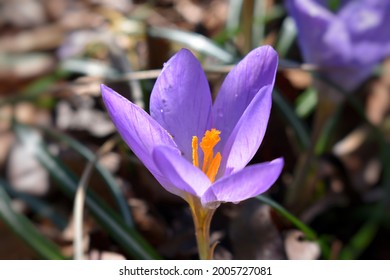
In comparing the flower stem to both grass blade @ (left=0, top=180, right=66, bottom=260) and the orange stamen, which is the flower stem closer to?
the orange stamen

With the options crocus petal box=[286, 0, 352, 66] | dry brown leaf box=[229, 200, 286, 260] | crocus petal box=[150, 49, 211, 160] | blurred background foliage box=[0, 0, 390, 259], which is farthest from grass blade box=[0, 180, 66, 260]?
crocus petal box=[286, 0, 352, 66]

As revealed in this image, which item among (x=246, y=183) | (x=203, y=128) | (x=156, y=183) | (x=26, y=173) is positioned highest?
(x=26, y=173)

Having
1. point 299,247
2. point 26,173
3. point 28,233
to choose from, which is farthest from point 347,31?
point 26,173

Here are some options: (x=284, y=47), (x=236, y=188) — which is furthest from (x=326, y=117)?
(x=236, y=188)

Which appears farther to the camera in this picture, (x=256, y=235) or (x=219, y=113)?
→ (x=256, y=235)

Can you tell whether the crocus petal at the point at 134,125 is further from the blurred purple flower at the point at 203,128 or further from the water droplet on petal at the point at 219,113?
the water droplet on petal at the point at 219,113

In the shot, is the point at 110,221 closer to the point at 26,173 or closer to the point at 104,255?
the point at 104,255
